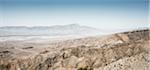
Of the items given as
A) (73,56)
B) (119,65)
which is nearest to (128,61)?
(119,65)

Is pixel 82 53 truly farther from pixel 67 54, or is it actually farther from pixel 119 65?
pixel 119 65

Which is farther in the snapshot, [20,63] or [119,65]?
[20,63]

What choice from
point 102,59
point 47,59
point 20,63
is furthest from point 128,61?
point 20,63

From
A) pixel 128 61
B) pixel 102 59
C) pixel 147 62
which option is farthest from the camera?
pixel 102 59

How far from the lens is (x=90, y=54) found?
129ft

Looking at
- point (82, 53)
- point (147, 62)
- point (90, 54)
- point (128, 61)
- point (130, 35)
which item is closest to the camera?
point (147, 62)

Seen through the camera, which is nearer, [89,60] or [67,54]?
[89,60]

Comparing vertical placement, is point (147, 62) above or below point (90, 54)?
above

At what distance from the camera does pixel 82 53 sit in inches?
1662

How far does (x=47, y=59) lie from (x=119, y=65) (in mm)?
20429

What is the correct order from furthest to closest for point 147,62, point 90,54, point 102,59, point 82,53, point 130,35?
1. point 130,35
2. point 82,53
3. point 90,54
4. point 102,59
5. point 147,62

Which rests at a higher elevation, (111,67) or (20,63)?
(111,67)

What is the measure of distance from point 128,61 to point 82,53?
1787cm

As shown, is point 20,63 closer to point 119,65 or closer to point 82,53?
point 82,53
